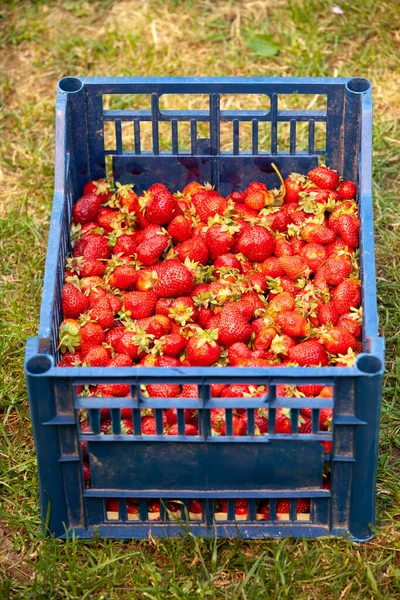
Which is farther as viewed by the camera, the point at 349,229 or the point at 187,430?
the point at 349,229

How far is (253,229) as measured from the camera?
10.8ft

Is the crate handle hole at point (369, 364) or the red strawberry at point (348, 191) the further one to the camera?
the red strawberry at point (348, 191)

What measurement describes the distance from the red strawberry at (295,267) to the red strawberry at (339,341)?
1.10 feet

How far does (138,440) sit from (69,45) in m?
2.84

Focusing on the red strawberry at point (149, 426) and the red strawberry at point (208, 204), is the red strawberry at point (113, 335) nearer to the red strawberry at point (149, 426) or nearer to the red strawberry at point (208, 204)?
the red strawberry at point (149, 426)

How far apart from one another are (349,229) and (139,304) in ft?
2.36

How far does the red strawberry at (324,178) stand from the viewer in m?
3.42

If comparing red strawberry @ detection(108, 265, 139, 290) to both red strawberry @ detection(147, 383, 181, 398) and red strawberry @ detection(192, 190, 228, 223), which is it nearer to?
red strawberry @ detection(192, 190, 228, 223)

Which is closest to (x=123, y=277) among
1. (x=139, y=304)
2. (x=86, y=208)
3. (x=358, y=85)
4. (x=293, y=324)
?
(x=139, y=304)

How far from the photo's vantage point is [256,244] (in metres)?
3.25

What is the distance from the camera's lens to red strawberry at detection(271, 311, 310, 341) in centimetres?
299

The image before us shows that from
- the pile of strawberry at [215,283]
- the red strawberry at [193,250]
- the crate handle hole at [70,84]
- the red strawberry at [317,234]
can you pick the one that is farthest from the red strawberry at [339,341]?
the crate handle hole at [70,84]

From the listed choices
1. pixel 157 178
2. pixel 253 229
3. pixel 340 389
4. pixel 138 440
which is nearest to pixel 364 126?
pixel 253 229

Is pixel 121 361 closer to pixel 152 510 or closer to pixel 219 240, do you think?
pixel 152 510
